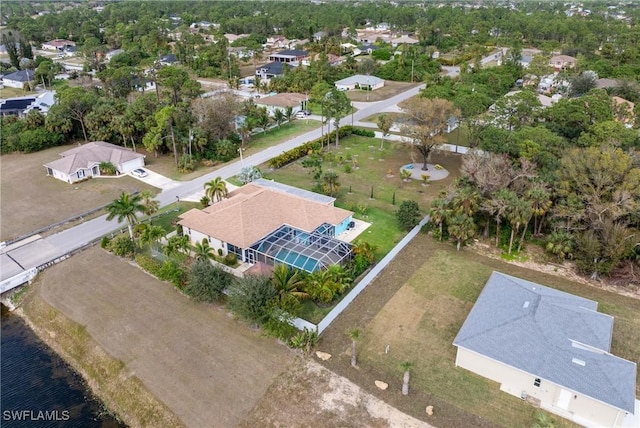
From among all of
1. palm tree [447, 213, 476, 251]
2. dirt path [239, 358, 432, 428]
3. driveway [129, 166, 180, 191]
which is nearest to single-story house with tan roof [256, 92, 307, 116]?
driveway [129, 166, 180, 191]

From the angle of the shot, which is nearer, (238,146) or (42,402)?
(42,402)

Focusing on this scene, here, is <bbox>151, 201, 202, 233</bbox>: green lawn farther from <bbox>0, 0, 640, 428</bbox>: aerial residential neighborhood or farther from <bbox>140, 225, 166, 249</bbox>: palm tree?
→ <bbox>140, 225, 166, 249</bbox>: palm tree

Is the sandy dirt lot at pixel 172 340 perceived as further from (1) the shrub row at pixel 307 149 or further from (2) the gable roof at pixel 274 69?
(2) the gable roof at pixel 274 69

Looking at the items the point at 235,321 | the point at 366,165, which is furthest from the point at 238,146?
the point at 235,321

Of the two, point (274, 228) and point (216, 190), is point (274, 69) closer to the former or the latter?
point (216, 190)

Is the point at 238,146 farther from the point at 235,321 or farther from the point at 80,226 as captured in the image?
the point at 235,321

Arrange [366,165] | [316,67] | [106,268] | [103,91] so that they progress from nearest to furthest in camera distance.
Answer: [106,268]
[366,165]
[103,91]
[316,67]
